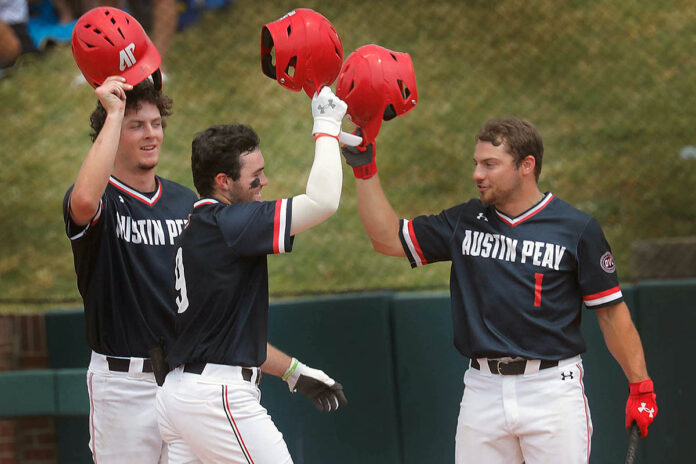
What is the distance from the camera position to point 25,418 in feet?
14.3

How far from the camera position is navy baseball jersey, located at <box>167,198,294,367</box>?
278 centimetres

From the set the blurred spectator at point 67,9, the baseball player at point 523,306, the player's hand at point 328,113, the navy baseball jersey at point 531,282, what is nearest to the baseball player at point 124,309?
the player's hand at point 328,113

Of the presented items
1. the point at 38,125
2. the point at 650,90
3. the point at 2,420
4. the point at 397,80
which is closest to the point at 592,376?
the point at 397,80

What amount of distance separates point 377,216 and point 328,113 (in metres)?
0.62

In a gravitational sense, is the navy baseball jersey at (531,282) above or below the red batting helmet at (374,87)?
below

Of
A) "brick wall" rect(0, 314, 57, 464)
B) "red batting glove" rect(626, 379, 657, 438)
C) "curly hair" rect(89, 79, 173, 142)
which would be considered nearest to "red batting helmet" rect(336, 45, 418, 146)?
"curly hair" rect(89, 79, 173, 142)

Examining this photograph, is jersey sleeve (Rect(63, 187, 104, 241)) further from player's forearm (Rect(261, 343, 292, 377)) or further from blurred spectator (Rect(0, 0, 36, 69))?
blurred spectator (Rect(0, 0, 36, 69))

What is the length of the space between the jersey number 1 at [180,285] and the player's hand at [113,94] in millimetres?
526

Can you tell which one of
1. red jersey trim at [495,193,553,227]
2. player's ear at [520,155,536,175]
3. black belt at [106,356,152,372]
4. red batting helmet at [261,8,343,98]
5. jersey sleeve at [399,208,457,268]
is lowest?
black belt at [106,356,152,372]

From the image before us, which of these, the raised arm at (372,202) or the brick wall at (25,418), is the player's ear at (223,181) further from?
the brick wall at (25,418)

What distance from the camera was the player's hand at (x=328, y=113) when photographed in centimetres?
285

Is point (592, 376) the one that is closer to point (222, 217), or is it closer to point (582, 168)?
point (222, 217)

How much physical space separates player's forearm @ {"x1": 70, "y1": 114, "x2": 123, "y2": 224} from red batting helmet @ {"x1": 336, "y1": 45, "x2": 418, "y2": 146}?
80cm

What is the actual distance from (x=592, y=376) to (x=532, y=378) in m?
1.02
